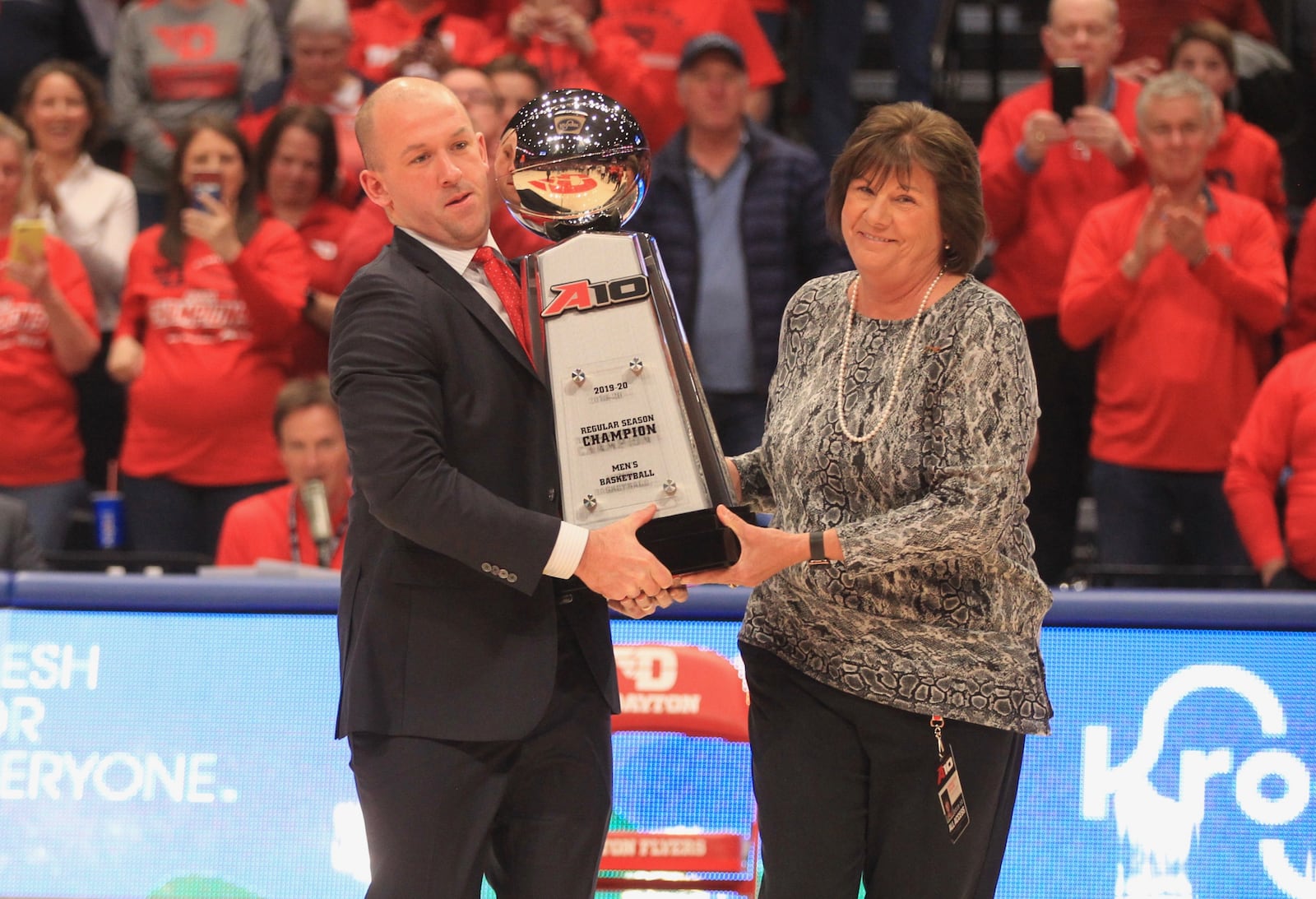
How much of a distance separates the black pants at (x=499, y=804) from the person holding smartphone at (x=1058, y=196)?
125 inches

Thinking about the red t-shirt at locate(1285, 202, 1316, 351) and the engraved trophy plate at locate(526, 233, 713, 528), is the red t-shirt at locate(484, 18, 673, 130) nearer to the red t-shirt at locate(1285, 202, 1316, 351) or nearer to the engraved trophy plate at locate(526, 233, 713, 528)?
the red t-shirt at locate(1285, 202, 1316, 351)

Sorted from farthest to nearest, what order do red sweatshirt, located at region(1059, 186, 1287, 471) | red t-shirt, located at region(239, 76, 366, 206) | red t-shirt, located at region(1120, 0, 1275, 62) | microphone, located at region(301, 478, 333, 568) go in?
red t-shirt, located at region(1120, 0, 1275, 62) → red t-shirt, located at region(239, 76, 366, 206) → red sweatshirt, located at region(1059, 186, 1287, 471) → microphone, located at region(301, 478, 333, 568)

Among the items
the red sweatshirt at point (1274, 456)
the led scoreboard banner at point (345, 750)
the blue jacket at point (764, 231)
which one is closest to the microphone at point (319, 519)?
the led scoreboard banner at point (345, 750)

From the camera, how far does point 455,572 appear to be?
2713 mm

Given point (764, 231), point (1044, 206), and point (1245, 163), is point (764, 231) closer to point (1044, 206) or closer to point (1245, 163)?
point (1044, 206)

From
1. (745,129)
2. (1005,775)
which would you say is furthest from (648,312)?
(745,129)

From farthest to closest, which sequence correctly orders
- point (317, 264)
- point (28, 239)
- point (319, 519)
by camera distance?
point (317, 264)
point (28, 239)
point (319, 519)

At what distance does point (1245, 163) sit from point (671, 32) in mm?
2403

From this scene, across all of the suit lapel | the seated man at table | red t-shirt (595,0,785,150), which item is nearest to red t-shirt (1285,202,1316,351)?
red t-shirt (595,0,785,150)

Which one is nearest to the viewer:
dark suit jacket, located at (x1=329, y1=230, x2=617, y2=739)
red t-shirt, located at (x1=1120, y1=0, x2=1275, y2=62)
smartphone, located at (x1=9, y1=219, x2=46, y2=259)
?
dark suit jacket, located at (x1=329, y1=230, x2=617, y2=739)

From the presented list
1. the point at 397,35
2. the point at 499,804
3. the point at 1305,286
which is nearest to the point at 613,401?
the point at 499,804

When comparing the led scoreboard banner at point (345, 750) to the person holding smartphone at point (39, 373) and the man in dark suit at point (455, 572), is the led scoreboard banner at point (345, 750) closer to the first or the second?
the man in dark suit at point (455, 572)

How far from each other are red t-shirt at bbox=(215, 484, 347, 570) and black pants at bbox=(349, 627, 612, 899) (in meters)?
2.20

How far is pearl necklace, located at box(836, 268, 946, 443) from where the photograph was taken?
2.71 m
